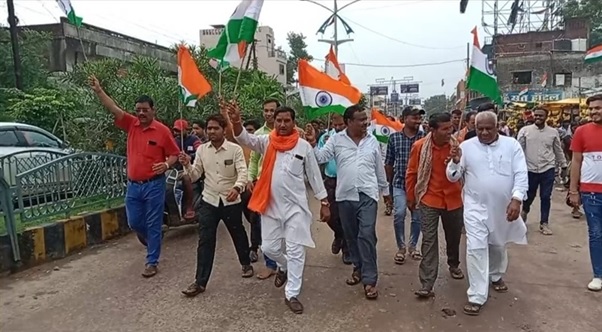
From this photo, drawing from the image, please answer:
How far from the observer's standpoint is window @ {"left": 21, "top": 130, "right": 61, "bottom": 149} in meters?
9.06

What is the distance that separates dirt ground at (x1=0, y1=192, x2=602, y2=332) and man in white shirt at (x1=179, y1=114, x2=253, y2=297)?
0.31 metres

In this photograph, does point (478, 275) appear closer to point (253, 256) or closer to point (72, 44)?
point (253, 256)

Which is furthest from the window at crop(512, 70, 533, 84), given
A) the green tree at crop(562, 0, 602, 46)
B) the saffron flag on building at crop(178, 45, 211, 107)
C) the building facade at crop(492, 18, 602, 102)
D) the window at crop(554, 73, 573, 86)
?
the saffron flag on building at crop(178, 45, 211, 107)

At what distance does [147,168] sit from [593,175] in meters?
4.25

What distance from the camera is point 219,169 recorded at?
16.3 feet

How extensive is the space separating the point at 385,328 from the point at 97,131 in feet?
19.5

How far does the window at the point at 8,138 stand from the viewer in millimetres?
8656

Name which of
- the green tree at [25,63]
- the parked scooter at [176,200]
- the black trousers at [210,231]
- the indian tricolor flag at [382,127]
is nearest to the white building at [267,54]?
the green tree at [25,63]

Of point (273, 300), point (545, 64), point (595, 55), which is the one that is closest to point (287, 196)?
point (273, 300)

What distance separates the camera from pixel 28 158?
20.3 ft

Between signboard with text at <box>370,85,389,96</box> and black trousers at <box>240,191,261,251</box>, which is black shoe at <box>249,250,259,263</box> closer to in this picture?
black trousers at <box>240,191,261,251</box>

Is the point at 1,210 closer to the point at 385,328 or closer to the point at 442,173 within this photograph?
the point at 385,328

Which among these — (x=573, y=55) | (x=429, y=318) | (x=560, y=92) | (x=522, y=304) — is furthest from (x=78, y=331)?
(x=573, y=55)

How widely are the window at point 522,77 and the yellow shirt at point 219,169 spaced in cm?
3501
